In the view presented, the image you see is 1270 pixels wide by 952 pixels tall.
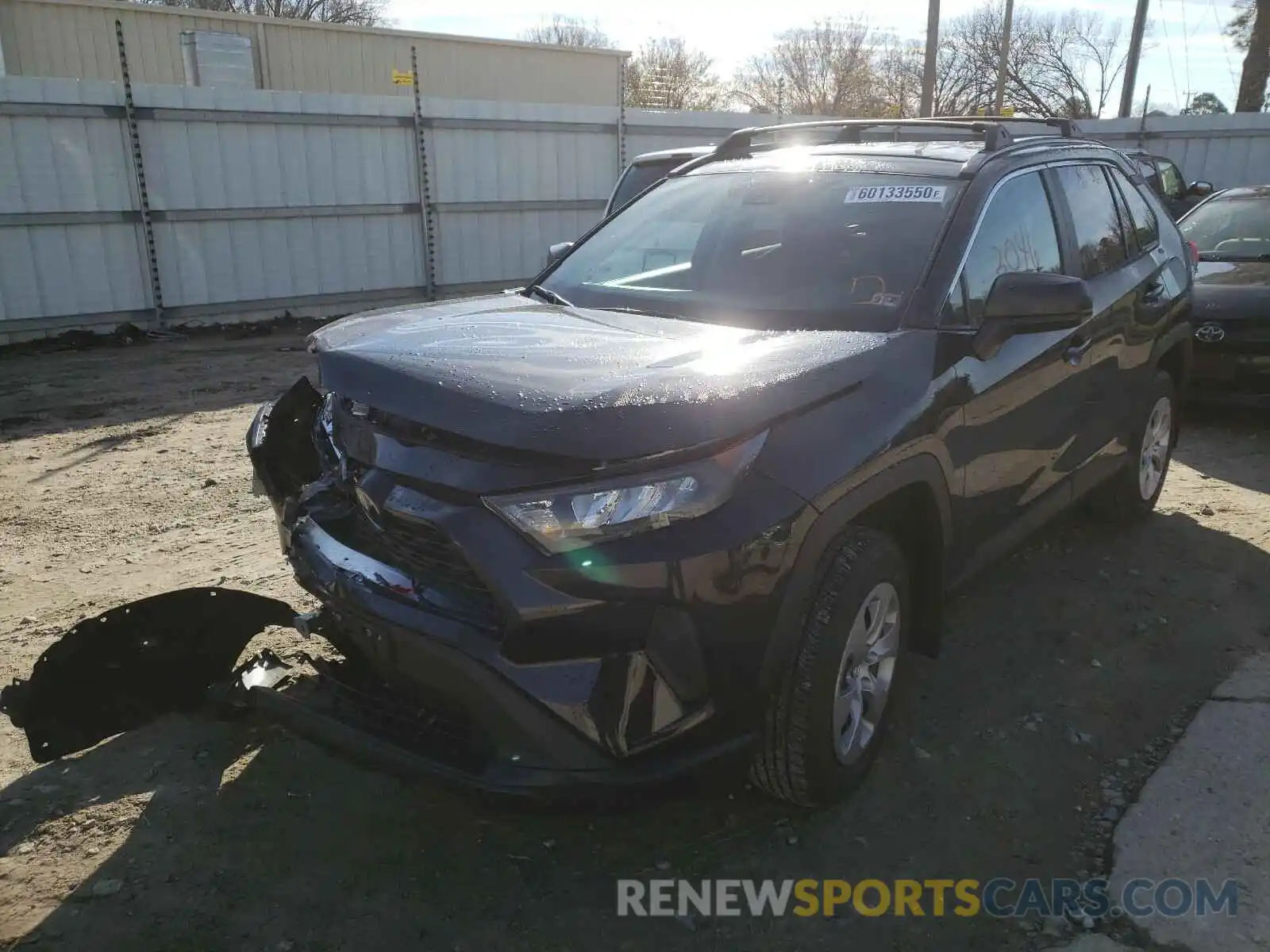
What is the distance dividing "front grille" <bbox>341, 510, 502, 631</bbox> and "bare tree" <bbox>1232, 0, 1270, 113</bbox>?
24.0m

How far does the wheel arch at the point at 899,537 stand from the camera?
2420 millimetres

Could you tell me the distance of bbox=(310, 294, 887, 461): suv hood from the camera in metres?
2.26

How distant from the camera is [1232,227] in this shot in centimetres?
812

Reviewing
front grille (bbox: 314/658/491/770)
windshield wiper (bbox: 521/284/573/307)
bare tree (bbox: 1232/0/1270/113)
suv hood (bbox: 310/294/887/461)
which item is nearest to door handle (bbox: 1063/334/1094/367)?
suv hood (bbox: 310/294/887/461)

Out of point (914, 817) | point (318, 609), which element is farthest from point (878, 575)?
point (318, 609)

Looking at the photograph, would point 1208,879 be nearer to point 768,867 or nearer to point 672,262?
point 768,867

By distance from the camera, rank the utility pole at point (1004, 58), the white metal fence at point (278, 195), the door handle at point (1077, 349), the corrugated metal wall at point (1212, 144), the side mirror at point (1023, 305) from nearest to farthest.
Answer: the side mirror at point (1023, 305) → the door handle at point (1077, 349) → the white metal fence at point (278, 195) → the corrugated metal wall at point (1212, 144) → the utility pole at point (1004, 58)

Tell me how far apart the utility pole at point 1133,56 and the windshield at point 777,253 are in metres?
25.8

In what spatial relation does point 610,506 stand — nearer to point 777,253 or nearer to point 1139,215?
point 777,253

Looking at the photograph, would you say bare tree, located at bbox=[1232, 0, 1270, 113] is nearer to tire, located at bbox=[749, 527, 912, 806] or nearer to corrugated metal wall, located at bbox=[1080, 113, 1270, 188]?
corrugated metal wall, located at bbox=[1080, 113, 1270, 188]

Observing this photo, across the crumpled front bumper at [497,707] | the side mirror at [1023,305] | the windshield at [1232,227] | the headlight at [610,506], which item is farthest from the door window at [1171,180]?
the crumpled front bumper at [497,707]

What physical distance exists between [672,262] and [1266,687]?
8.69 ft

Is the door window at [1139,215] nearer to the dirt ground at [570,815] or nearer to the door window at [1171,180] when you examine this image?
the dirt ground at [570,815]

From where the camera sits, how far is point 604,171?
1423cm
